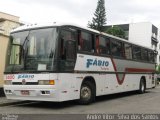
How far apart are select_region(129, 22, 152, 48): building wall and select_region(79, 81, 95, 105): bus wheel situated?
202ft

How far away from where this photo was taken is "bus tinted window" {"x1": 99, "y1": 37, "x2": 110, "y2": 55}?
15.3 metres

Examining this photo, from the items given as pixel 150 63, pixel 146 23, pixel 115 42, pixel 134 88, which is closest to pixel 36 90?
pixel 115 42

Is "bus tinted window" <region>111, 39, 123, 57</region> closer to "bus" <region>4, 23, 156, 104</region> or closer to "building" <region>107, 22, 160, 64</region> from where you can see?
"bus" <region>4, 23, 156, 104</region>

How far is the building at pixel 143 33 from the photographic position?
248 ft

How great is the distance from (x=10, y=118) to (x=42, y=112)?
1.84m

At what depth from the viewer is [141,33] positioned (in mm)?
77438

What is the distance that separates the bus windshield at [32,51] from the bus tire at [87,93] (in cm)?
228

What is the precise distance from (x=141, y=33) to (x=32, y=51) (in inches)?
2643

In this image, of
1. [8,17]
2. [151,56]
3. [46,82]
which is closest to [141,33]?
[8,17]

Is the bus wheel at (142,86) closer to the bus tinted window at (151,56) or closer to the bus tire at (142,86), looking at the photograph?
the bus tire at (142,86)

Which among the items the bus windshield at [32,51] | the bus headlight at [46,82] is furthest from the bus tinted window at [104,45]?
the bus headlight at [46,82]

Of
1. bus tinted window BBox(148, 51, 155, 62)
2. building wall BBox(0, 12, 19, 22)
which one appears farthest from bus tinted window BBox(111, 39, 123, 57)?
building wall BBox(0, 12, 19, 22)

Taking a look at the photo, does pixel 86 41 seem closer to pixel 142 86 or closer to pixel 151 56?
pixel 142 86

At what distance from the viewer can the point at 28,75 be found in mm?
12367
